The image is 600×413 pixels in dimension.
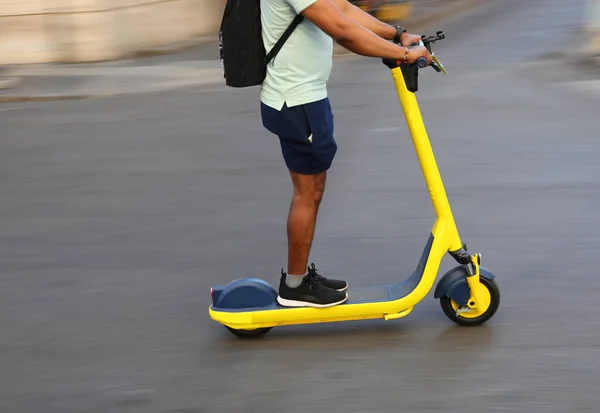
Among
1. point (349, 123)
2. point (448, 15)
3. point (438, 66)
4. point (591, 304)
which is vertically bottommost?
point (448, 15)

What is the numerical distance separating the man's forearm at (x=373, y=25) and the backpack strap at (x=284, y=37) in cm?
40

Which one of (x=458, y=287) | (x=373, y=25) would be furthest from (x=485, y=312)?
(x=373, y=25)

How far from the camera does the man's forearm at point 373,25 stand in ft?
16.0

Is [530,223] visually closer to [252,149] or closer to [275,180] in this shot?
[275,180]

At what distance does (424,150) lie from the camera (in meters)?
4.79

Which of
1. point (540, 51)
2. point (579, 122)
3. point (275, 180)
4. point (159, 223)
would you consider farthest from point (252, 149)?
point (540, 51)

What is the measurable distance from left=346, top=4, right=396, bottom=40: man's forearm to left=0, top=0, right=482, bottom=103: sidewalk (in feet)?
26.8

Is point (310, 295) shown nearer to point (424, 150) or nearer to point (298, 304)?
point (298, 304)

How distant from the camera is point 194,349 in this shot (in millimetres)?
4848

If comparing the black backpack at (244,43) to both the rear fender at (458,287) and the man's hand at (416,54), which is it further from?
the rear fender at (458,287)

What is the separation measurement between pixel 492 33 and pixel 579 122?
313 inches

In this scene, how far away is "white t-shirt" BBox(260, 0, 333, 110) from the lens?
460 centimetres

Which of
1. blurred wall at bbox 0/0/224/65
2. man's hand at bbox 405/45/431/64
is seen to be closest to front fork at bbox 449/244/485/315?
man's hand at bbox 405/45/431/64

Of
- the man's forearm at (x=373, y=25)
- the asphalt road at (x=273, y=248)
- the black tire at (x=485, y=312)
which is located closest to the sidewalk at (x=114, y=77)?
the asphalt road at (x=273, y=248)
